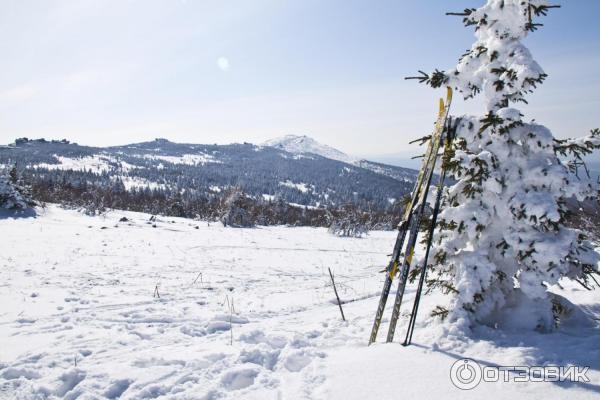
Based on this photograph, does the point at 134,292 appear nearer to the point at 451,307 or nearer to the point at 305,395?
the point at 305,395

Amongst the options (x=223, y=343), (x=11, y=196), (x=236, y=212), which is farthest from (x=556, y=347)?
(x=11, y=196)

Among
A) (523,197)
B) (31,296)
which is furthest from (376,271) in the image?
(31,296)

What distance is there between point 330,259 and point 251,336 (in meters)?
15.4

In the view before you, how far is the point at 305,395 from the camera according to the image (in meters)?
5.15

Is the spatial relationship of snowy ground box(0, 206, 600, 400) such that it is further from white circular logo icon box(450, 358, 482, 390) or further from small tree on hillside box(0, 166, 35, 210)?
small tree on hillside box(0, 166, 35, 210)

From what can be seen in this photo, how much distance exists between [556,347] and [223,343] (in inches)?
249

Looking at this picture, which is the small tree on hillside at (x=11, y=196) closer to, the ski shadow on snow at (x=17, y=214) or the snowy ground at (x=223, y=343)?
the ski shadow on snow at (x=17, y=214)

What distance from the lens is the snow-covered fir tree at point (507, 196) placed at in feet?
19.0

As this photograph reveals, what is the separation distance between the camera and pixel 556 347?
541 cm

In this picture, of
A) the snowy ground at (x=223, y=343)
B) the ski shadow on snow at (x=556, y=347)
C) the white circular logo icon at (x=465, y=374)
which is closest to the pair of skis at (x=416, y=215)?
the snowy ground at (x=223, y=343)

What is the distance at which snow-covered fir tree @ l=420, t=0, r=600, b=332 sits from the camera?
19.0ft

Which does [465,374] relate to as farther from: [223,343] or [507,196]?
[223,343]

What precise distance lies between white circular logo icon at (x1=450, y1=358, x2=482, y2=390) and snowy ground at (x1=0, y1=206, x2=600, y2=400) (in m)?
0.11

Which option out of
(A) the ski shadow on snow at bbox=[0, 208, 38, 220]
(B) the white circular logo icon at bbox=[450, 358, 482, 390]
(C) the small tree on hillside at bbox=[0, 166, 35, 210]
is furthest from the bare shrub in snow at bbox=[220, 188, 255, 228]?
(B) the white circular logo icon at bbox=[450, 358, 482, 390]
